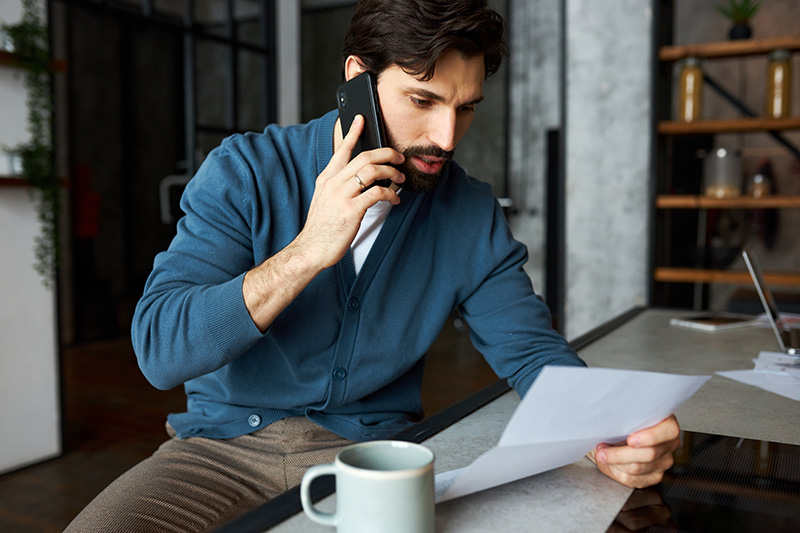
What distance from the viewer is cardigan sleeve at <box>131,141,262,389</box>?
2.96 ft

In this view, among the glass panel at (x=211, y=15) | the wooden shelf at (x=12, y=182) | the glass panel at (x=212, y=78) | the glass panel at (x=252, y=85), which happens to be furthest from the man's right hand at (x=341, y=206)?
the glass panel at (x=211, y=15)

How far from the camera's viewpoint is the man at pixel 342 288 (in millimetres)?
1001

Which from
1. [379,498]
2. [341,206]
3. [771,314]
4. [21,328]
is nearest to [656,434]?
[379,498]

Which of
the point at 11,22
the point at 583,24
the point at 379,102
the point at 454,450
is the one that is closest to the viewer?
the point at 454,450

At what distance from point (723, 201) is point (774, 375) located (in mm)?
1923

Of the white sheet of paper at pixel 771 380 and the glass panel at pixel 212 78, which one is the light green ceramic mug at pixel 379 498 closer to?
the white sheet of paper at pixel 771 380

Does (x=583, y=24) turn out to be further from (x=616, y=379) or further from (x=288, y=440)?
(x=616, y=379)

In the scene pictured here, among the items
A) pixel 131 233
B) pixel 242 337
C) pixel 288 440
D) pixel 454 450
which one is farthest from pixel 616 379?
pixel 131 233

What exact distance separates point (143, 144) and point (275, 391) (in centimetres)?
564

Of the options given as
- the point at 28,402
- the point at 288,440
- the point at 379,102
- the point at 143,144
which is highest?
the point at 143,144

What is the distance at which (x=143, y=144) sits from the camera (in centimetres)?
619

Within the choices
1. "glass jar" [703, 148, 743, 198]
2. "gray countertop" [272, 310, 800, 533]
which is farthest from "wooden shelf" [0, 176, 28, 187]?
"glass jar" [703, 148, 743, 198]

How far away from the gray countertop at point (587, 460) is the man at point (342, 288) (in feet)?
0.66

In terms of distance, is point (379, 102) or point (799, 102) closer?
point (379, 102)
